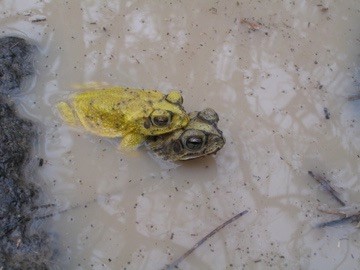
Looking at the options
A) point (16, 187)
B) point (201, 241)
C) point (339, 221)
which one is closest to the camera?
point (16, 187)

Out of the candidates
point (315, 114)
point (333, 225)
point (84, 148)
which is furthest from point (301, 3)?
point (84, 148)

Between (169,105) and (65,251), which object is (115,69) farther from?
(65,251)

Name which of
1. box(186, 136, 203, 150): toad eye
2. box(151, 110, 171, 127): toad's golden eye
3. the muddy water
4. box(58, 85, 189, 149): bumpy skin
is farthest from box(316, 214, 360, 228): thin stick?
box(151, 110, 171, 127): toad's golden eye

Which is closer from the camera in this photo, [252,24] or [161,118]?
[161,118]

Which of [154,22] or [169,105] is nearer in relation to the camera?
[169,105]

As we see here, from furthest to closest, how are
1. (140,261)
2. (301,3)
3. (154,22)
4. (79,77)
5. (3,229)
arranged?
1. (301,3)
2. (154,22)
3. (79,77)
4. (140,261)
5. (3,229)

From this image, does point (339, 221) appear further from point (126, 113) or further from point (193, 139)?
point (126, 113)

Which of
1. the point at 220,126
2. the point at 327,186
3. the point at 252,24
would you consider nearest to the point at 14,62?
the point at 220,126
